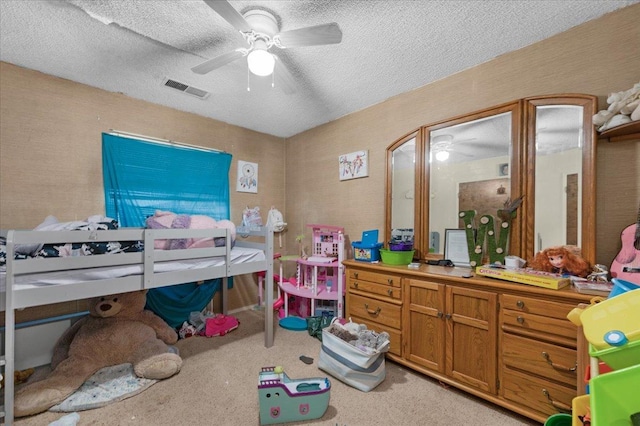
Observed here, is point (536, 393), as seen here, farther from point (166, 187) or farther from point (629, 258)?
point (166, 187)

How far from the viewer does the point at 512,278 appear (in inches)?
65.4

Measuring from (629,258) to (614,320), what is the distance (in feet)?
3.40

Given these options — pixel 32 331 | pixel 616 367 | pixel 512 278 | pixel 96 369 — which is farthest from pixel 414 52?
pixel 32 331

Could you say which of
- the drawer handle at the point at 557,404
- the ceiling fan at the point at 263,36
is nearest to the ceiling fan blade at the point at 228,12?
the ceiling fan at the point at 263,36

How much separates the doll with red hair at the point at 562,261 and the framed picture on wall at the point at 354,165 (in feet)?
5.64

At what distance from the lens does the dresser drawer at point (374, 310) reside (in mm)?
2189

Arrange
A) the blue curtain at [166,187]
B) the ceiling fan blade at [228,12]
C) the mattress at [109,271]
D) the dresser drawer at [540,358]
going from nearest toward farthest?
the ceiling fan blade at [228,12] → the dresser drawer at [540,358] → the mattress at [109,271] → the blue curtain at [166,187]

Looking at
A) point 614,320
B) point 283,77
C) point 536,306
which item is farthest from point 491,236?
point 283,77

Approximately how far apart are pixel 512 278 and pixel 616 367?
2.90 feet

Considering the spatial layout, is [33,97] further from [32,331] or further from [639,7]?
[639,7]

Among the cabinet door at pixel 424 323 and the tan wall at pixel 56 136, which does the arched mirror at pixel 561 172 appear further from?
the tan wall at pixel 56 136

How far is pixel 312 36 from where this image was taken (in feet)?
5.18

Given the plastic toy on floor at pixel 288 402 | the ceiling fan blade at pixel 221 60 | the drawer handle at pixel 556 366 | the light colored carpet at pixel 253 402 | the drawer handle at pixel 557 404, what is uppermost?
the ceiling fan blade at pixel 221 60

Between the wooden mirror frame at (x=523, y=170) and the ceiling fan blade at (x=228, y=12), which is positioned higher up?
the ceiling fan blade at (x=228, y=12)
